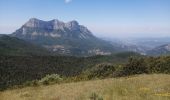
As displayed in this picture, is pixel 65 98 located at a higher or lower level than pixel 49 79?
higher

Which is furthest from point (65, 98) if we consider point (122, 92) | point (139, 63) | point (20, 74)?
point (20, 74)

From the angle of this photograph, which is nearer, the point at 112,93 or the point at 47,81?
the point at 112,93

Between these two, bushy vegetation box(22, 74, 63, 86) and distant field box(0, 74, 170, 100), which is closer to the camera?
distant field box(0, 74, 170, 100)

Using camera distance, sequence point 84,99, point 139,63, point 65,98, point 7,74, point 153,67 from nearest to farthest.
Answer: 1. point 84,99
2. point 65,98
3. point 139,63
4. point 153,67
5. point 7,74

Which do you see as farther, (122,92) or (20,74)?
(20,74)

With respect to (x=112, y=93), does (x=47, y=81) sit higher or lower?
lower

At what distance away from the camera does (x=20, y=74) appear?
623 feet

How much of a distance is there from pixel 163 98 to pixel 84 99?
3.09 meters

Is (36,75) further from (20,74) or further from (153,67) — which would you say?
(153,67)

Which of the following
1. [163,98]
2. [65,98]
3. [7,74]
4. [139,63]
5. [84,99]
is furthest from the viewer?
[7,74]

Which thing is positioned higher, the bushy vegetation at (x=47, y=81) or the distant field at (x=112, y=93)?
the distant field at (x=112, y=93)

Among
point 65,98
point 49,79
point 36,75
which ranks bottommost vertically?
point 36,75

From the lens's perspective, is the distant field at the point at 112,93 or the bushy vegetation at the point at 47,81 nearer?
the distant field at the point at 112,93

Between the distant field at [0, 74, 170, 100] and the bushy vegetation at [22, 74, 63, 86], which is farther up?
the distant field at [0, 74, 170, 100]
